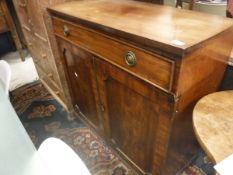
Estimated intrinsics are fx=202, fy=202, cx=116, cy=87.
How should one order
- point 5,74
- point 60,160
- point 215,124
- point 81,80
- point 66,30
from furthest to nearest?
point 81,80 → point 66,30 → point 5,74 → point 215,124 → point 60,160

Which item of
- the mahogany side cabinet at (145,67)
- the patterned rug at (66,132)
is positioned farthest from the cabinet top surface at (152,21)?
the patterned rug at (66,132)

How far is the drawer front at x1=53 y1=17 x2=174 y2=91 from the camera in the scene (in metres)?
0.66

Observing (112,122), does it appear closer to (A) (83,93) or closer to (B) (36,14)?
(A) (83,93)

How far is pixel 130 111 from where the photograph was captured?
3.05 feet

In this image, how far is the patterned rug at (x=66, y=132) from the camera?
126cm

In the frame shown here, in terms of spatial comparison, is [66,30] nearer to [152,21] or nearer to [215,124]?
[152,21]

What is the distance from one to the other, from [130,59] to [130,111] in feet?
0.91

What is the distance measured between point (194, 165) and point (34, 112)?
4.42 feet

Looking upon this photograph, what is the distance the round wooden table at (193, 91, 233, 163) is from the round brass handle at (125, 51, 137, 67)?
29 centimetres

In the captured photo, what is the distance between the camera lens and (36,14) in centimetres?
136

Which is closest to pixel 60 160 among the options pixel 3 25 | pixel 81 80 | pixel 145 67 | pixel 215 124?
pixel 145 67

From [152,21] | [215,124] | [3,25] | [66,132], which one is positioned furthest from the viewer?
[3,25]

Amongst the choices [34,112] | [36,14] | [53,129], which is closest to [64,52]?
[36,14]

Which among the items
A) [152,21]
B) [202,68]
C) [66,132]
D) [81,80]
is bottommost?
[66,132]
